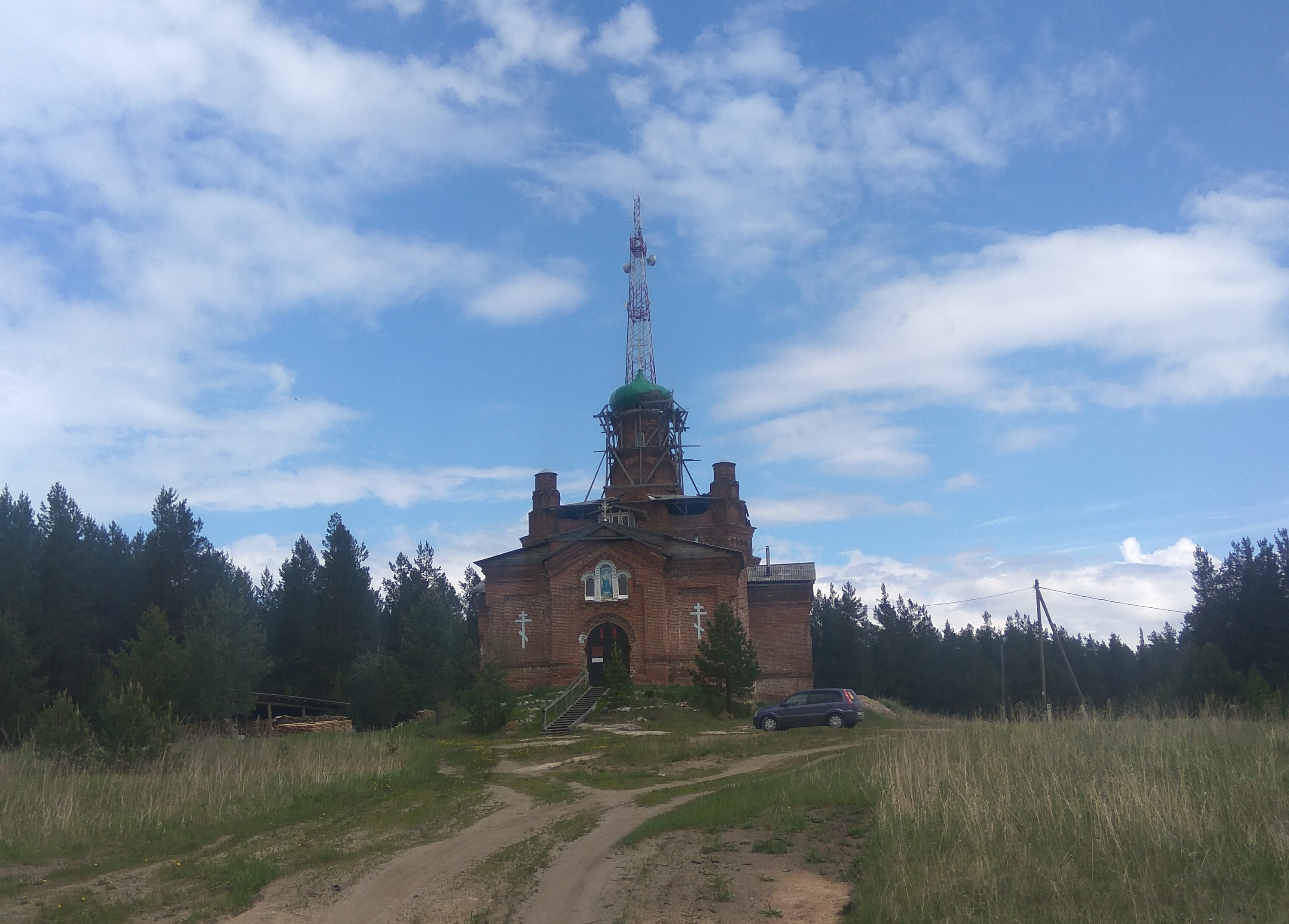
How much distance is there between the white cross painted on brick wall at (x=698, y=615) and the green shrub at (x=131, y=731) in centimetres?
2381

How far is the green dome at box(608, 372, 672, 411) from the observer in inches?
2169

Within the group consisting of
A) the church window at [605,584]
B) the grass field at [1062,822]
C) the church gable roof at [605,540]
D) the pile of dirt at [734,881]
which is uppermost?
the church gable roof at [605,540]

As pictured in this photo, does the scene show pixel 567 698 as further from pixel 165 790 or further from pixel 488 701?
pixel 165 790

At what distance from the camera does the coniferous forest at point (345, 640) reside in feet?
123

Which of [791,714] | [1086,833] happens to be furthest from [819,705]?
[1086,833]

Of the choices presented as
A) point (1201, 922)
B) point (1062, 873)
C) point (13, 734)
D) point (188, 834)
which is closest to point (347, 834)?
point (188, 834)

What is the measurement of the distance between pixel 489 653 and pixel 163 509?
26.5 m

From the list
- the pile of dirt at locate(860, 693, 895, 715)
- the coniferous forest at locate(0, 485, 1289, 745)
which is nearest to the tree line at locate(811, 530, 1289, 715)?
the coniferous forest at locate(0, 485, 1289, 745)

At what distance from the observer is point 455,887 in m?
11.1

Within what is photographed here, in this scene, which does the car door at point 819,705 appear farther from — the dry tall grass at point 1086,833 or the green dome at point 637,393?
→ the green dome at point 637,393

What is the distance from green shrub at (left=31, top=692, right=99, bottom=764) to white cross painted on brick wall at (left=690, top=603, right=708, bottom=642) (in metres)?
24.5

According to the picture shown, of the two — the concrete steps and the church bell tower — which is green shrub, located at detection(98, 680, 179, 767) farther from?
the church bell tower

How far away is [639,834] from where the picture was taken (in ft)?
43.2

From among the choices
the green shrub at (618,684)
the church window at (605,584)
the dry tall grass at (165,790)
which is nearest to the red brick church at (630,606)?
the church window at (605,584)
